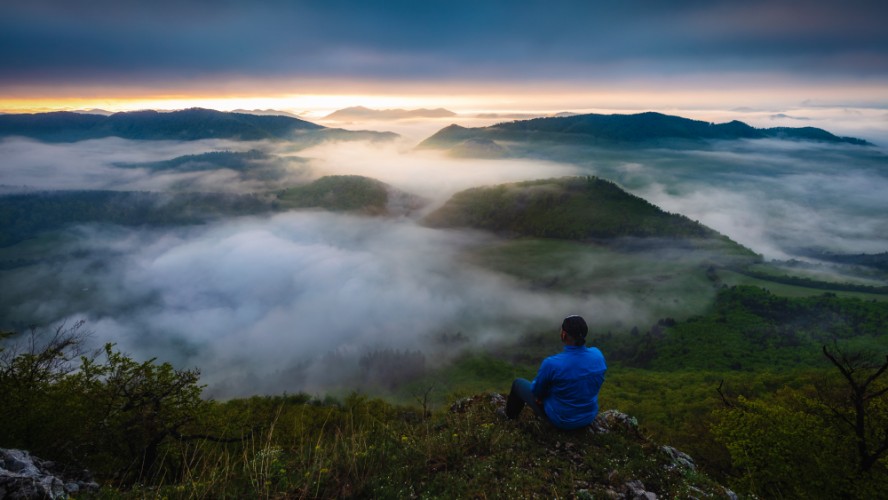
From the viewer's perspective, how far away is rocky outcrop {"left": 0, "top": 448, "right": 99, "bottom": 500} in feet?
21.5

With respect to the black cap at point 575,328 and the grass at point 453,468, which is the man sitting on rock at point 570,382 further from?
the grass at point 453,468

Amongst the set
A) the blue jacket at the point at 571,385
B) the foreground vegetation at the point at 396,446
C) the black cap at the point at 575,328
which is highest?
the black cap at the point at 575,328

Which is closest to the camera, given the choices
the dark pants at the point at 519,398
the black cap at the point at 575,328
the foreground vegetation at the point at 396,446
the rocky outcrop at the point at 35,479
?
the rocky outcrop at the point at 35,479

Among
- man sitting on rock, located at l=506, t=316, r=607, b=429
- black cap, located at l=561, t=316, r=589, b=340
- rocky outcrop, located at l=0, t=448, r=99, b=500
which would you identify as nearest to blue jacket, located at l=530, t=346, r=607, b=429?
man sitting on rock, located at l=506, t=316, r=607, b=429

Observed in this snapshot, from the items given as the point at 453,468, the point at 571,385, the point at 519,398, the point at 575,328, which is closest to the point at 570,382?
the point at 571,385

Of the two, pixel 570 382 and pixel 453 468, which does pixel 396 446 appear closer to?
pixel 453 468

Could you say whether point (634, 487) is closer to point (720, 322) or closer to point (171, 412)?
point (171, 412)

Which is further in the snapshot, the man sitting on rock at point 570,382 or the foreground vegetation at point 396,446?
the man sitting on rock at point 570,382

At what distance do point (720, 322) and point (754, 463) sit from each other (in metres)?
201

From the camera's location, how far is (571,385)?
921 centimetres

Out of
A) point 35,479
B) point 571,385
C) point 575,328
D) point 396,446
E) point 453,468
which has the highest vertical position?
point 575,328

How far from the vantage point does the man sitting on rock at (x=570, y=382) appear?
914 centimetres

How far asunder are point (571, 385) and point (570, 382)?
3.8 inches

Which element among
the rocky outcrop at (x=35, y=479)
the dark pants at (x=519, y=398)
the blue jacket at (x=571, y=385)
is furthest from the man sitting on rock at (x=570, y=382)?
the rocky outcrop at (x=35, y=479)
